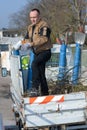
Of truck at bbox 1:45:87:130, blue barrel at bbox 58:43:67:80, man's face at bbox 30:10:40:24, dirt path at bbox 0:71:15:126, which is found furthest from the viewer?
dirt path at bbox 0:71:15:126

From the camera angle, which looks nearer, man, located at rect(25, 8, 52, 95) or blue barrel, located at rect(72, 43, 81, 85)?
man, located at rect(25, 8, 52, 95)

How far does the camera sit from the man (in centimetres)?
633

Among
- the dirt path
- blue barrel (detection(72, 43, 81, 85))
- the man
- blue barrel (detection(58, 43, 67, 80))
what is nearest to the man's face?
the man

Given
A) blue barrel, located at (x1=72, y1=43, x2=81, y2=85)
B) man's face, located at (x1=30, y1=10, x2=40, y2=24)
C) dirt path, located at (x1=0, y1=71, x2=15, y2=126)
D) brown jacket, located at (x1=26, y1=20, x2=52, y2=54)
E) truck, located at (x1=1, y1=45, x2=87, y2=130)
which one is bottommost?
dirt path, located at (x1=0, y1=71, x2=15, y2=126)

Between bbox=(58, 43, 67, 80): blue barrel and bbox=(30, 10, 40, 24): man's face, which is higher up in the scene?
→ bbox=(30, 10, 40, 24): man's face

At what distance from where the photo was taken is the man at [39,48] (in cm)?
633

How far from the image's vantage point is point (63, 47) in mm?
7184

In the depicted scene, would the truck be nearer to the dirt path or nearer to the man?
the man

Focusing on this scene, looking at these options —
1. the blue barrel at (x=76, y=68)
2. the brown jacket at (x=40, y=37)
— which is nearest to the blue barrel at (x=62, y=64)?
the blue barrel at (x=76, y=68)

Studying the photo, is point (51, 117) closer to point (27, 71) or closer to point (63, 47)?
point (27, 71)

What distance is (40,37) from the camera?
635 centimetres

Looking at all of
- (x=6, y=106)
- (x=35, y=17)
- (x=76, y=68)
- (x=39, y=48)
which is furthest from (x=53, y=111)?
(x=6, y=106)

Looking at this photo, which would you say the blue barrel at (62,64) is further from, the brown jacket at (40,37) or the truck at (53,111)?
the truck at (53,111)

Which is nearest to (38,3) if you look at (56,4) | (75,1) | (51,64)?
(56,4)
